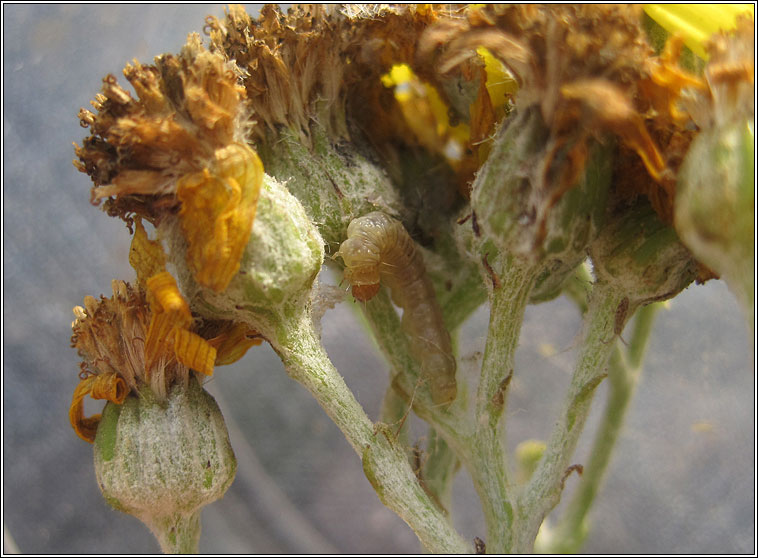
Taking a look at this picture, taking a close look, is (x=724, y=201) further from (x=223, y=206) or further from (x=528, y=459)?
(x=528, y=459)

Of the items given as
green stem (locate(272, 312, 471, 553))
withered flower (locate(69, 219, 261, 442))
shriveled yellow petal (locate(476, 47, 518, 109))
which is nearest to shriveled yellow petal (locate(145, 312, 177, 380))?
withered flower (locate(69, 219, 261, 442))

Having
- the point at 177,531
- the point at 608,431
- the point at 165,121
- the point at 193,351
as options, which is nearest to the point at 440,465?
the point at 608,431

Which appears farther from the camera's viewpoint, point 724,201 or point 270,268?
point 270,268

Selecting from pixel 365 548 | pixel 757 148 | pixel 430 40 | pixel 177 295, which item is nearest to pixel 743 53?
pixel 757 148

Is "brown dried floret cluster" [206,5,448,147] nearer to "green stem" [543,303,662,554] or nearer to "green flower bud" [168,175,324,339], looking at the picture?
"green flower bud" [168,175,324,339]

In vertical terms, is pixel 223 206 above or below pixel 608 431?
above

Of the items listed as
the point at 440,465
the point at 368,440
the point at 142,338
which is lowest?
the point at 440,465

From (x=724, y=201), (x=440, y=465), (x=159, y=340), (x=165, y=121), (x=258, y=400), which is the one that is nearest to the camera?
(x=724, y=201)

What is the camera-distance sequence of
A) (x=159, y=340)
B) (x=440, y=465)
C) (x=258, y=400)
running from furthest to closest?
(x=258, y=400) → (x=440, y=465) → (x=159, y=340)
